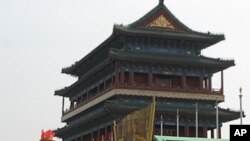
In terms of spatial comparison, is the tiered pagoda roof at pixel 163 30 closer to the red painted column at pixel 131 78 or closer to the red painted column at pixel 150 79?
the red painted column at pixel 150 79

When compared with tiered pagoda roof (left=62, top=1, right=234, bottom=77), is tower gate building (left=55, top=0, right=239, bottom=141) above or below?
below

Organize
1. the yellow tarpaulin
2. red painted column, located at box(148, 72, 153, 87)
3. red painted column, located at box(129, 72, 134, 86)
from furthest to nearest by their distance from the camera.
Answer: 1. red painted column, located at box(148, 72, 153, 87)
2. red painted column, located at box(129, 72, 134, 86)
3. the yellow tarpaulin

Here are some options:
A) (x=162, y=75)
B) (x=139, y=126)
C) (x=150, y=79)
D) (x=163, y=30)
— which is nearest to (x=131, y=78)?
(x=150, y=79)

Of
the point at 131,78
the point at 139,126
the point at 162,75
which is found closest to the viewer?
the point at 139,126

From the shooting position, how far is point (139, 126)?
23.8 m

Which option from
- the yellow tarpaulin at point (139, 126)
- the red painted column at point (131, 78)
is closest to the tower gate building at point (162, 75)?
the red painted column at point (131, 78)

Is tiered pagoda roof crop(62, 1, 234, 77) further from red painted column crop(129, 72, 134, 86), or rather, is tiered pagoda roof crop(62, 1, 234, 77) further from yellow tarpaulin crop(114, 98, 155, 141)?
yellow tarpaulin crop(114, 98, 155, 141)

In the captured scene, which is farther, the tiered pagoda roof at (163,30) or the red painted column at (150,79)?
the tiered pagoda roof at (163,30)

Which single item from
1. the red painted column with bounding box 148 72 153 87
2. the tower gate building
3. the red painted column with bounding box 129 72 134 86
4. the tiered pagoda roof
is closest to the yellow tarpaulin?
the tower gate building

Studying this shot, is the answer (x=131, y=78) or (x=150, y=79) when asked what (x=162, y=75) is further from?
(x=131, y=78)

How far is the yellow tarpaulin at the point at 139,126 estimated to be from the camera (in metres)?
22.2

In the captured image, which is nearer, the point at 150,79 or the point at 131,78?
the point at 131,78

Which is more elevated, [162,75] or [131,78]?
[162,75]

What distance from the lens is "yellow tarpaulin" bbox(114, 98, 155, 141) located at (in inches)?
873
